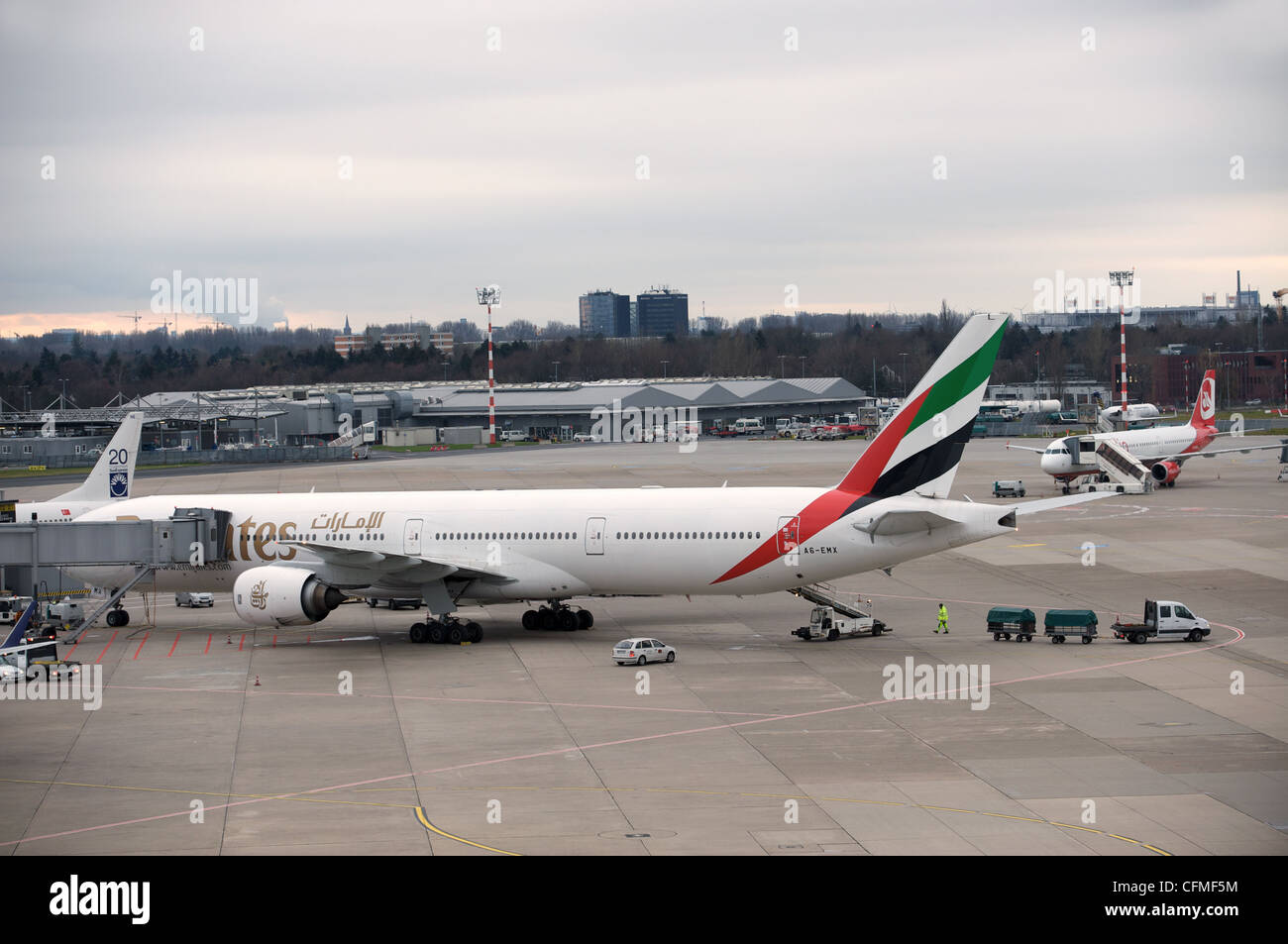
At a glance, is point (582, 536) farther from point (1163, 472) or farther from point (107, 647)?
point (1163, 472)

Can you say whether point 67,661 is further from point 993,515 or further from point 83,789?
point 993,515

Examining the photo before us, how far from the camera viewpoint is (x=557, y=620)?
138 ft

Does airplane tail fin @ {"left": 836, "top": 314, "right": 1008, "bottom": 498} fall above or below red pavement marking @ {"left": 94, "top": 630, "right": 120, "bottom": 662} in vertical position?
above

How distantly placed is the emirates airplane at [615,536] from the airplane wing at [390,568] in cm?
6

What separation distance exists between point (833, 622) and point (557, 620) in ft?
29.4

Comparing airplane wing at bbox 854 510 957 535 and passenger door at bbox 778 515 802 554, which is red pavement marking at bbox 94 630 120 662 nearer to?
passenger door at bbox 778 515 802 554

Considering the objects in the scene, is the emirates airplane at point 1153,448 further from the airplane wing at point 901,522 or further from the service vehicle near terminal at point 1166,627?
the airplane wing at point 901,522

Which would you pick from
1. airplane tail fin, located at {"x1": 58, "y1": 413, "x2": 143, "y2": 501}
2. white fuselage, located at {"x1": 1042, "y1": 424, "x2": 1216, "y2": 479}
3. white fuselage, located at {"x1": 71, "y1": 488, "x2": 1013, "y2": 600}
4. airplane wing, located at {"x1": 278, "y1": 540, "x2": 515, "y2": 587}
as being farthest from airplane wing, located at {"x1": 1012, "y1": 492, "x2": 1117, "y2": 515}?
white fuselage, located at {"x1": 1042, "y1": 424, "x2": 1216, "y2": 479}

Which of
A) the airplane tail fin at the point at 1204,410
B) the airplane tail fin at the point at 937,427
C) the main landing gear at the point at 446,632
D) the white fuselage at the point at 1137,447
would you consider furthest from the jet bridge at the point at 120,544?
the airplane tail fin at the point at 1204,410

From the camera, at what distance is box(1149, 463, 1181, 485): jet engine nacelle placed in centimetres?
8381

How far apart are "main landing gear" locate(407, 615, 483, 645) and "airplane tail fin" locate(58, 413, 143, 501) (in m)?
19.9

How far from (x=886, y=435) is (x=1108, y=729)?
12.5 metres

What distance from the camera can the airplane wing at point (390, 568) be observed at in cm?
3869
